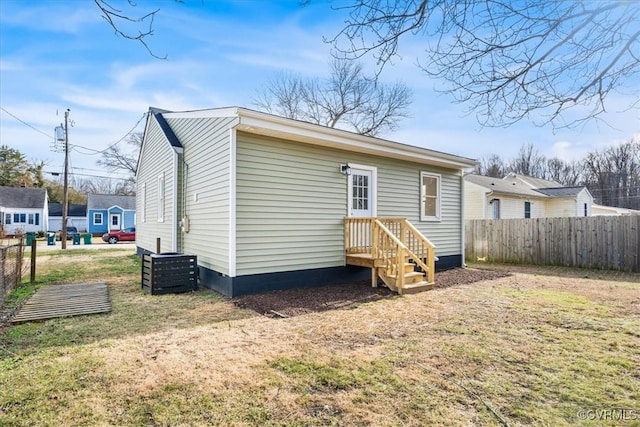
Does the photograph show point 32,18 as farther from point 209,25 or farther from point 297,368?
point 297,368

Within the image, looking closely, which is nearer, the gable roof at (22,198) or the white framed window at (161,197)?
the white framed window at (161,197)

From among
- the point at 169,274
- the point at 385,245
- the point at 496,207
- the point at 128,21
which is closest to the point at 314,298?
the point at 385,245

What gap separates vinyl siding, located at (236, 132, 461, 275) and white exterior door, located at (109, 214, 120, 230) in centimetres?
2955

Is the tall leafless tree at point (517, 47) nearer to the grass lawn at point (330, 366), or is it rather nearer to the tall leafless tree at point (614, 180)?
the grass lawn at point (330, 366)

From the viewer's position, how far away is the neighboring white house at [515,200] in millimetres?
18078

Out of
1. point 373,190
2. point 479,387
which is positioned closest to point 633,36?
point 479,387

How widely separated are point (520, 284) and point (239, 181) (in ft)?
20.3

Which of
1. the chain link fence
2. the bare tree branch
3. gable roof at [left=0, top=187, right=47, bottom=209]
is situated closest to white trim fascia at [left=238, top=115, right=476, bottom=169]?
the bare tree branch

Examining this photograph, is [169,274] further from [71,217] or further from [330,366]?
[71,217]

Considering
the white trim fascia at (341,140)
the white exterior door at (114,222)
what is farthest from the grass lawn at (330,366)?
the white exterior door at (114,222)

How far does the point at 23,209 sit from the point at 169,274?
32381 millimetres

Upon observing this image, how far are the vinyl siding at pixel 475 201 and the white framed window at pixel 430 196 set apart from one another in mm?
9472

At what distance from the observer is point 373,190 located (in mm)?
8125

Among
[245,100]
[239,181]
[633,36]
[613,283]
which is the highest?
[245,100]
